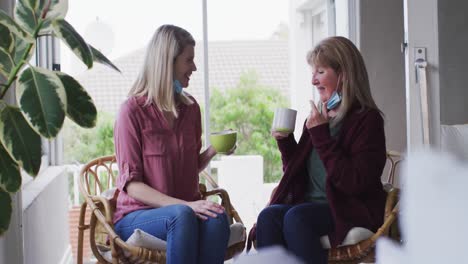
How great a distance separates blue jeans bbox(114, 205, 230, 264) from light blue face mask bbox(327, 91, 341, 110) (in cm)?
55

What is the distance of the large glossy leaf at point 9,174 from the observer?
1.07 metres

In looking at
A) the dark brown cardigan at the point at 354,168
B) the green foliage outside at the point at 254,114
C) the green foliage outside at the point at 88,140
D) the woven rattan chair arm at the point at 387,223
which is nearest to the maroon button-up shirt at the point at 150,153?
the dark brown cardigan at the point at 354,168

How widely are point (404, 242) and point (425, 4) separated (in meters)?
2.36

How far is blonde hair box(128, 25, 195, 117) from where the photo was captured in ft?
7.16

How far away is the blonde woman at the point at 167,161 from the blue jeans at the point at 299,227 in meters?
0.15

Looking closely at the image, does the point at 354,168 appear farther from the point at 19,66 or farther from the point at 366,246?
the point at 19,66

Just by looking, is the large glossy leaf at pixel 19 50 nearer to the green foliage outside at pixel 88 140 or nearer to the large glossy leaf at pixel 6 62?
the large glossy leaf at pixel 6 62

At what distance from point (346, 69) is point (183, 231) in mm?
789

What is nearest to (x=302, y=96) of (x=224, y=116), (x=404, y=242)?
(x=224, y=116)

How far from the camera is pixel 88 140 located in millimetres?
3803

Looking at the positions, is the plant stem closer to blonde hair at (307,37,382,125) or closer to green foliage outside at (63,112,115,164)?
blonde hair at (307,37,382,125)

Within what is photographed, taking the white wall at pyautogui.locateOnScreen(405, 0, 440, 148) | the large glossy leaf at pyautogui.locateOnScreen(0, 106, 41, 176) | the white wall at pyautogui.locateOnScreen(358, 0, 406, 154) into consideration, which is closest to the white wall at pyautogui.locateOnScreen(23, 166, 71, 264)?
the large glossy leaf at pyautogui.locateOnScreen(0, 106, 41, 176)

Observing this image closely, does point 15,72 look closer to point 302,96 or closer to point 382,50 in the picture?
point 382,50

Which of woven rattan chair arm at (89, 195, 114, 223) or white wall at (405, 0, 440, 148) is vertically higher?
white wall at (405, 0, 440, 148)
